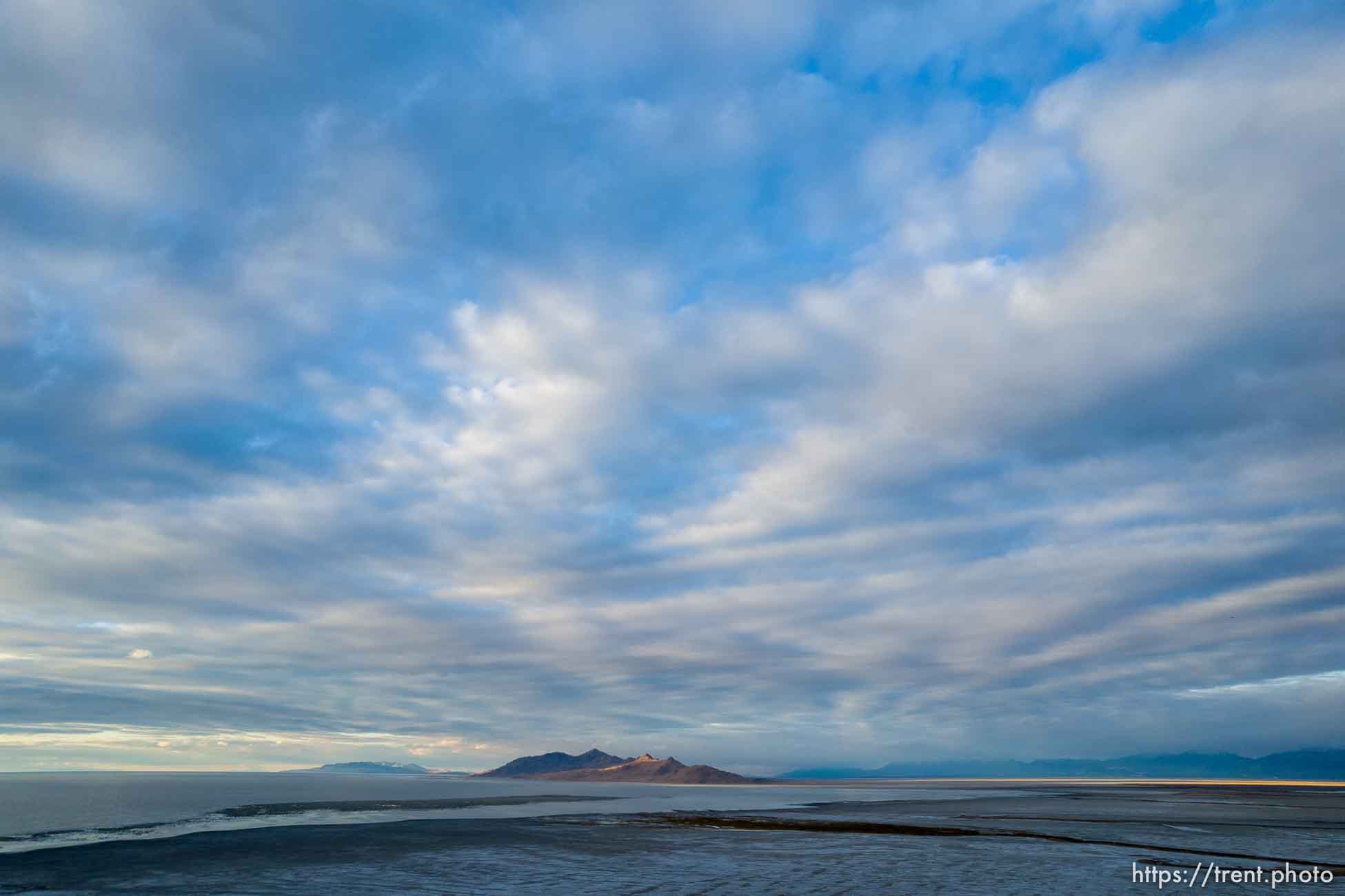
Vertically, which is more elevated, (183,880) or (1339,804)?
(183,880)

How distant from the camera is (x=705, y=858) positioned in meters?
39.0

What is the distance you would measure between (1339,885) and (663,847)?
2976 cm

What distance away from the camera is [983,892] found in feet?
93.1

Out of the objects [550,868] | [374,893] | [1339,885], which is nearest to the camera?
[374,893]

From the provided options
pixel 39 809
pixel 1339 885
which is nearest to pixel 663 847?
pixel 1339 885

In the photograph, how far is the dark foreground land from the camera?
30.1 metres

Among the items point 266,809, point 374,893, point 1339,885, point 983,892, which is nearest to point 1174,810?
point 1339,885

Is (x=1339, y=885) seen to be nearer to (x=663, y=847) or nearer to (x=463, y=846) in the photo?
(x=663, y=847)

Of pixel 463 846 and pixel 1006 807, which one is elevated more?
pixel 463 846

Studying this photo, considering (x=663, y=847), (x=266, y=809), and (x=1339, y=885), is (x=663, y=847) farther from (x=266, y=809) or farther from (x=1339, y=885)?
(x=266, y=809)

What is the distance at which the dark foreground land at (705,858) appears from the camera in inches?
1187

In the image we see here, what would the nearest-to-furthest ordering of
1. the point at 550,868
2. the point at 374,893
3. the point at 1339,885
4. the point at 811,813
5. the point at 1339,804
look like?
the point at 374,893, the point at 1339,885, the point at 550,868, the point at 811,813, the point at 1339,804

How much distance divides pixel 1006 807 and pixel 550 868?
248ft

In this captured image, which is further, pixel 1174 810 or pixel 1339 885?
pixel 1174 810
